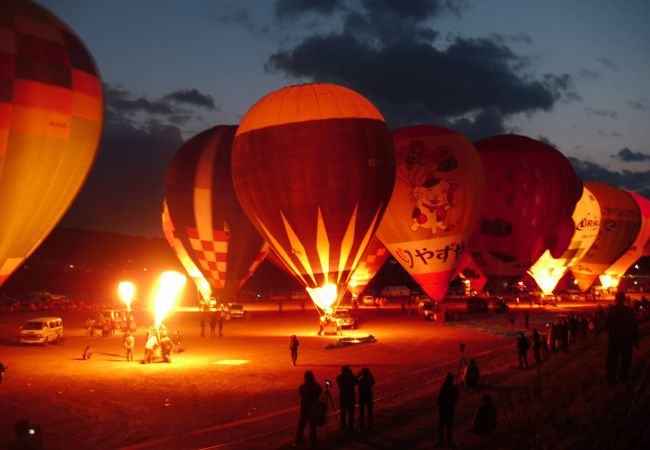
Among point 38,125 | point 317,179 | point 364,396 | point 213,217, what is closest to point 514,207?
point 317,179

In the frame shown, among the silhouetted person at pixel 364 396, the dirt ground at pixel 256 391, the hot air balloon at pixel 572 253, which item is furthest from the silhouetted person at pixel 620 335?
the hot air balloon at pixel 572 253

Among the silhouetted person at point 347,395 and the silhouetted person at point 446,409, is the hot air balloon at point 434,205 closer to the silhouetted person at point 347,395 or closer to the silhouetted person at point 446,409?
the silhouetted person at point 347,395

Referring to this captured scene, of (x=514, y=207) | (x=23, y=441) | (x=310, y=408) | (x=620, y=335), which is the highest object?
(x=514, y=207)

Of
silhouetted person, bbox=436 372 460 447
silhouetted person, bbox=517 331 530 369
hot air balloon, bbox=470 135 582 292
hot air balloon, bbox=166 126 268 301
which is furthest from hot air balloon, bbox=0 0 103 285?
hot air balloon, bbox=470 135 582 292

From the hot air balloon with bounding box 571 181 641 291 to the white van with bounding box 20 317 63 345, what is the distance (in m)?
36.9

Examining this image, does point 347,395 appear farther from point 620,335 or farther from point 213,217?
point 213,217

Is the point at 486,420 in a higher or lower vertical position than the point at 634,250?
lower

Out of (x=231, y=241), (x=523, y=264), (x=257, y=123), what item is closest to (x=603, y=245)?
(x=523, y=264)

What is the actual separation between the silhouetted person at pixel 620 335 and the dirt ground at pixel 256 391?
0.52 m

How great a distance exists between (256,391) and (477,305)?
86.1 feet

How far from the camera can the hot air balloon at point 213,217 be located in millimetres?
32062

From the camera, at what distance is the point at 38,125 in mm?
16984

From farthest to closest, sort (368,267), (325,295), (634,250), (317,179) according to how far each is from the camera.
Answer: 1. (634,250)
2. (368,267)
3. (325,295)
4. (317,179)

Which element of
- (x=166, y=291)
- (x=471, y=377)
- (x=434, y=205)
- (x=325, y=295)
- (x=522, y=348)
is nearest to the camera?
(x=471, y=377)
